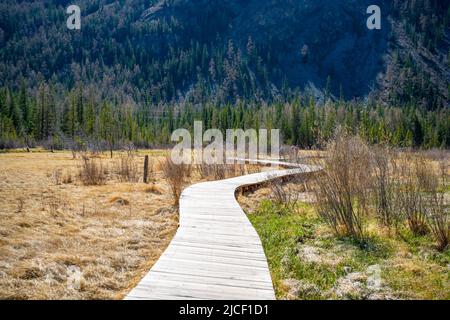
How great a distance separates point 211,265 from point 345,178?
3.65m

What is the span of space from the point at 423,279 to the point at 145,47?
619 ft

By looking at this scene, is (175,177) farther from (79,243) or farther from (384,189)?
(384,189)

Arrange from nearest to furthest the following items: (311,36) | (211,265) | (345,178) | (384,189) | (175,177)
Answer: (211,265)
(345,178)
(384,189)
(175,177)
(311,36)

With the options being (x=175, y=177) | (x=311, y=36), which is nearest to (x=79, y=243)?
(x=175, y=177)

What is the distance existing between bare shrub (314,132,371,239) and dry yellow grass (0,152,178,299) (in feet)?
12.5

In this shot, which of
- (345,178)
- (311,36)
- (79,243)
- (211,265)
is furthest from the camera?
(311,36)

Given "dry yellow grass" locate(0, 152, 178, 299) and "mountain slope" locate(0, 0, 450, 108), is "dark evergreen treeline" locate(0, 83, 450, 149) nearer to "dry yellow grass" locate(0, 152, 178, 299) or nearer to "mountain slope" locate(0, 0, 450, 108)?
"dry yellow grass" locate(0, 152, 178, 299)

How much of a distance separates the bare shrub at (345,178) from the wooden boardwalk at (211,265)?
6.46ft

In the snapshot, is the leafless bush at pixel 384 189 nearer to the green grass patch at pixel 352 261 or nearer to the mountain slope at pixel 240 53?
the green grass patch at pixel 352 261

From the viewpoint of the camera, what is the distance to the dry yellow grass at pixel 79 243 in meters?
5.23

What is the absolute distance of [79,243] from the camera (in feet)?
24.1

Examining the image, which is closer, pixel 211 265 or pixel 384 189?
pixel 211 265
